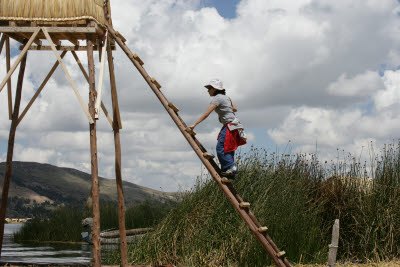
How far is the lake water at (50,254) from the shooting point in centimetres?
1277

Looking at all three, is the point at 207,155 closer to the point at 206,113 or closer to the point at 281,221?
the point at 206,113

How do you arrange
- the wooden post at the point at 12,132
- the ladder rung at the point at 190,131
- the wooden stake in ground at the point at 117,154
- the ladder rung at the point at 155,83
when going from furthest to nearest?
the wooden post at the point at 12,132 < the wooden stake in ground at the point at 117,154 < the ladder rung at the point at 155,83 < the ladder rung at the point at 190,131

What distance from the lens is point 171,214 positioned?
34.0ft

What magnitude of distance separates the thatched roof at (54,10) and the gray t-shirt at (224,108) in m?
2.60

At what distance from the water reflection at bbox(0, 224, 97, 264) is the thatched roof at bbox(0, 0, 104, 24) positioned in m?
6.12

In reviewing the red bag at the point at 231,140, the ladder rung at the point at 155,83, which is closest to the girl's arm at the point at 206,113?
the red bag at the point at 231,140

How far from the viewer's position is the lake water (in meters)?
12.8

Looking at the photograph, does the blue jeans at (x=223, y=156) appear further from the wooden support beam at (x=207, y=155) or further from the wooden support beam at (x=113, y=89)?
the wooden support beam at (x=113, y=89)

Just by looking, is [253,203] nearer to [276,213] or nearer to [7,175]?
[276,213]

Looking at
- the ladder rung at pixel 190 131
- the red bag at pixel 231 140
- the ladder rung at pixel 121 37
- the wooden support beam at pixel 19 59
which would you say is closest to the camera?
the red bag at pixel 231 140

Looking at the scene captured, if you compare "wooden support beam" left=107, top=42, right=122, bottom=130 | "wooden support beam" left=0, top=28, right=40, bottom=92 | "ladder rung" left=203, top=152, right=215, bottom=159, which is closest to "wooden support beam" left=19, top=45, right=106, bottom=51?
"wooden support beam" left=107, top=42, right=122, bottom=130

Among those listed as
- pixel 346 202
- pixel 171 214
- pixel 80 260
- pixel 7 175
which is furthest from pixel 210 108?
pixel 80 260

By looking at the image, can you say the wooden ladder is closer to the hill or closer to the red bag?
the red bag

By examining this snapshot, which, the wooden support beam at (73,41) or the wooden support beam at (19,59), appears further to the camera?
the wooden support beam at (73,41)
